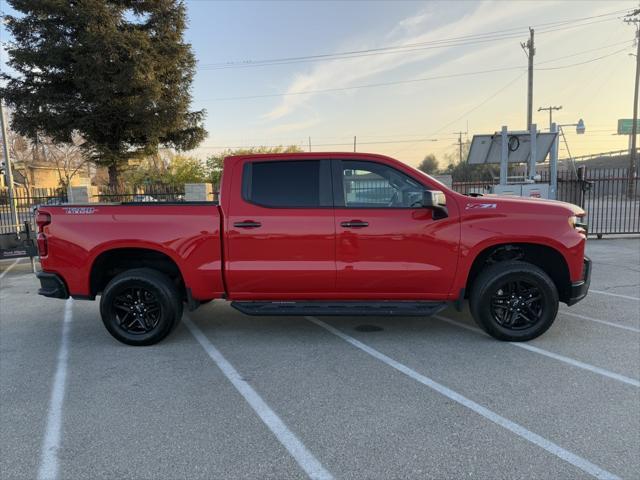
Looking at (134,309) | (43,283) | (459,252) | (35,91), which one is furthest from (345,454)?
(35,91)

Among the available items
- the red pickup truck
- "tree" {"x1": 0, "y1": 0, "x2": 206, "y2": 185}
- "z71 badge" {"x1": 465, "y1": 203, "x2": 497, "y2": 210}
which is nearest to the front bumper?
the red pickup truck

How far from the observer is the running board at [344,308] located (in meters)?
4.43

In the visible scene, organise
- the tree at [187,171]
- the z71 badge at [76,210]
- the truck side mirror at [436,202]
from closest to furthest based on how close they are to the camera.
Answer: the truck side mirror at [436,202] → the z71 badge at [76,210] → the tree at [187,171]

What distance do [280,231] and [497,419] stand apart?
2.54m

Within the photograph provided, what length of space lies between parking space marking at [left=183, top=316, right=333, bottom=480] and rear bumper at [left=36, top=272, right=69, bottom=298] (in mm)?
1672

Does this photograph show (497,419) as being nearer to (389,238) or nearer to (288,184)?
(389,238)

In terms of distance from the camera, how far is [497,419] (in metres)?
3.12

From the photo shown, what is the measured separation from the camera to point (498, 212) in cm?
442

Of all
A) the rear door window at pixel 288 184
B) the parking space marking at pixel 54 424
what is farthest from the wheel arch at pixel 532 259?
the parking space marking at pixel 54 424

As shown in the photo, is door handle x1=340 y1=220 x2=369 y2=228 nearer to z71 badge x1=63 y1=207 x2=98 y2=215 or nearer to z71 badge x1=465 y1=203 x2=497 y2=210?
z71 badge x1=465 y1=203 x2=497 y2=210

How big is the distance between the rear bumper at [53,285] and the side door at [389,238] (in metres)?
3.01

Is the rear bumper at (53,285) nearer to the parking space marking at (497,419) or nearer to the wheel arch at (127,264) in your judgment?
the wheel arch at (127,264)

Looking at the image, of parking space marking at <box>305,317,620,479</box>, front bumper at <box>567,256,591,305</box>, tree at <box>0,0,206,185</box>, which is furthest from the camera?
tree at <box>0,0,206,185</box>

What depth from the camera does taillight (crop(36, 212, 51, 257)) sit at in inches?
184
